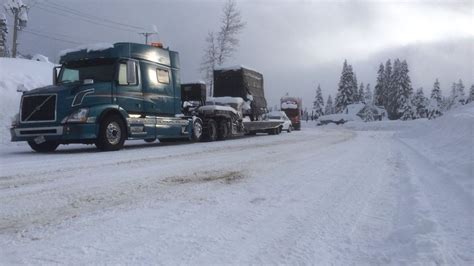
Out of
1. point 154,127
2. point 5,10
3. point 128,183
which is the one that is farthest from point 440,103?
point 128,183

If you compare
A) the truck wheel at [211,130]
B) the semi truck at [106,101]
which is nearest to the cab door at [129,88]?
the semi truck at [106,101]

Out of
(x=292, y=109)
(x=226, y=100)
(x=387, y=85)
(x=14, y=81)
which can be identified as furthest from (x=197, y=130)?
(x=387, y=85)

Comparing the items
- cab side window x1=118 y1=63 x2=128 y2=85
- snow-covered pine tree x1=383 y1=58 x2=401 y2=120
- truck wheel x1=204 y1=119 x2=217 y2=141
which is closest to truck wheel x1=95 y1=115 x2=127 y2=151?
cab side window x1=118 y1=63 x2=128 y2=85

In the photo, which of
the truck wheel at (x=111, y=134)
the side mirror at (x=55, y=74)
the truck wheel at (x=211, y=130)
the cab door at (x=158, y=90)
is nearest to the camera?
the truck wheel at (x=111, y=134)

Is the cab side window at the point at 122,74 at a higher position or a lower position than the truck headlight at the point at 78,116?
higher

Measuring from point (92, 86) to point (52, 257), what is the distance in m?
8.97

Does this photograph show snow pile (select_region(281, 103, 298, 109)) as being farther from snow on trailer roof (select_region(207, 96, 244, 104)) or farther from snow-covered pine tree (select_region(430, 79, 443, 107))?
snow-covered pine tree (select_region(430, 79, 443, 107))

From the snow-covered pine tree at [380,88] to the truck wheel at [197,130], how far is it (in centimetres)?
8319

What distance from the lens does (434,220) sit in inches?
164

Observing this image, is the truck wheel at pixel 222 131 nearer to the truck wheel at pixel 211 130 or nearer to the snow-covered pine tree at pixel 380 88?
the truck wheel at pixel 211 130

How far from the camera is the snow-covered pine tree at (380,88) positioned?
93.0 meters

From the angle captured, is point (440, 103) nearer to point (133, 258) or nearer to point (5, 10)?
point (5, 10)

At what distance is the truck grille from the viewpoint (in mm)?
11086

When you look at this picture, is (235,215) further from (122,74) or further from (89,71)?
(89,71)
